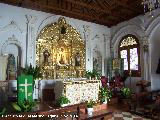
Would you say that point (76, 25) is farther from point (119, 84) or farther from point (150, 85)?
point (150, 85)

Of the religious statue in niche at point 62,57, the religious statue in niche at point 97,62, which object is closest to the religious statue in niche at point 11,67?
the religious statue in niche at point 62,57

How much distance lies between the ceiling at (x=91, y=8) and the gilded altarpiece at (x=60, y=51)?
784mm

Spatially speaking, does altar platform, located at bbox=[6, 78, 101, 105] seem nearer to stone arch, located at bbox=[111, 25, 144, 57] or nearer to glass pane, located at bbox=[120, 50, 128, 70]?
glass pane, located at bbox=[120, 50, 128, 70]

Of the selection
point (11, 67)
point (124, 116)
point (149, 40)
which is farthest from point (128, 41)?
point (11, 67)

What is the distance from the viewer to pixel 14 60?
890 centimetres

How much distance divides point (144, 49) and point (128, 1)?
→ 2616 millimetres

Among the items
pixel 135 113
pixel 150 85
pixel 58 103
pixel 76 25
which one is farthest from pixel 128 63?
pixel 58 103

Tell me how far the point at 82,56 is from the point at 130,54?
8.81 ft

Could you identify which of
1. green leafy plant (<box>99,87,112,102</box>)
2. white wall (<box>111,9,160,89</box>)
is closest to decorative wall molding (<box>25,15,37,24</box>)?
green leafy plant (<box>99,87,112,102</box>)

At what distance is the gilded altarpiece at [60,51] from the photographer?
9.65m

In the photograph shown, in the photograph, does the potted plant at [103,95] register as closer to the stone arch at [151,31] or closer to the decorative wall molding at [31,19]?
the stone arch at [151,31]

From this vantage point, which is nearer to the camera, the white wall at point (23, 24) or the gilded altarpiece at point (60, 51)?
the white wall at point (23, 24)

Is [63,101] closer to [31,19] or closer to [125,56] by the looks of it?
[31,19]

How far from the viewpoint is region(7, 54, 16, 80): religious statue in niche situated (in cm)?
861
